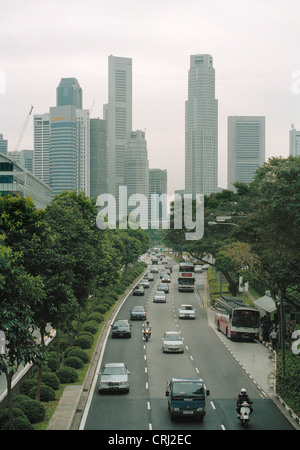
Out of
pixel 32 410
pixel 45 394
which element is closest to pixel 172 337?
pixel 45 394

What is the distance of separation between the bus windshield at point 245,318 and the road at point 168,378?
154cm

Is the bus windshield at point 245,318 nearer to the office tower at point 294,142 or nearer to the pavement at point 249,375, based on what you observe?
the pavement at point 249,375

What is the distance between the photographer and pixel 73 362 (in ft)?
112

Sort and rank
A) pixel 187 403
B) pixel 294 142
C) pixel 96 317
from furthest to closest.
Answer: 1. pixel 294 142
2. pixel 96 317
3. pixel 187 403

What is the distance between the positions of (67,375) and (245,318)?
1890 centimetres

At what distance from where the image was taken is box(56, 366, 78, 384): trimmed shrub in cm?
3106

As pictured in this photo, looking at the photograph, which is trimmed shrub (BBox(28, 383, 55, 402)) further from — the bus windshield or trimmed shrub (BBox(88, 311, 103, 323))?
trimmed shrub (BBox(88, 311, 103, 323))

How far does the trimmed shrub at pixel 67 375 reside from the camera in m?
31.1

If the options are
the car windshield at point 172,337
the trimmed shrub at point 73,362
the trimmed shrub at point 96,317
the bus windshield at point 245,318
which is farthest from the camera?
the trimmed shrub at point 96,317

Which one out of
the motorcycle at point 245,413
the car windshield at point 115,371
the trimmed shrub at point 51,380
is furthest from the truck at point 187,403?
the trimmed shrub at point 51,380

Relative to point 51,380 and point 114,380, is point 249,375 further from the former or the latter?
point 51,380

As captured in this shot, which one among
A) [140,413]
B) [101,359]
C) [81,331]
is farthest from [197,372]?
[81,331]

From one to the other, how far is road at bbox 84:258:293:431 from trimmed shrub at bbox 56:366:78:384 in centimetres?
182
